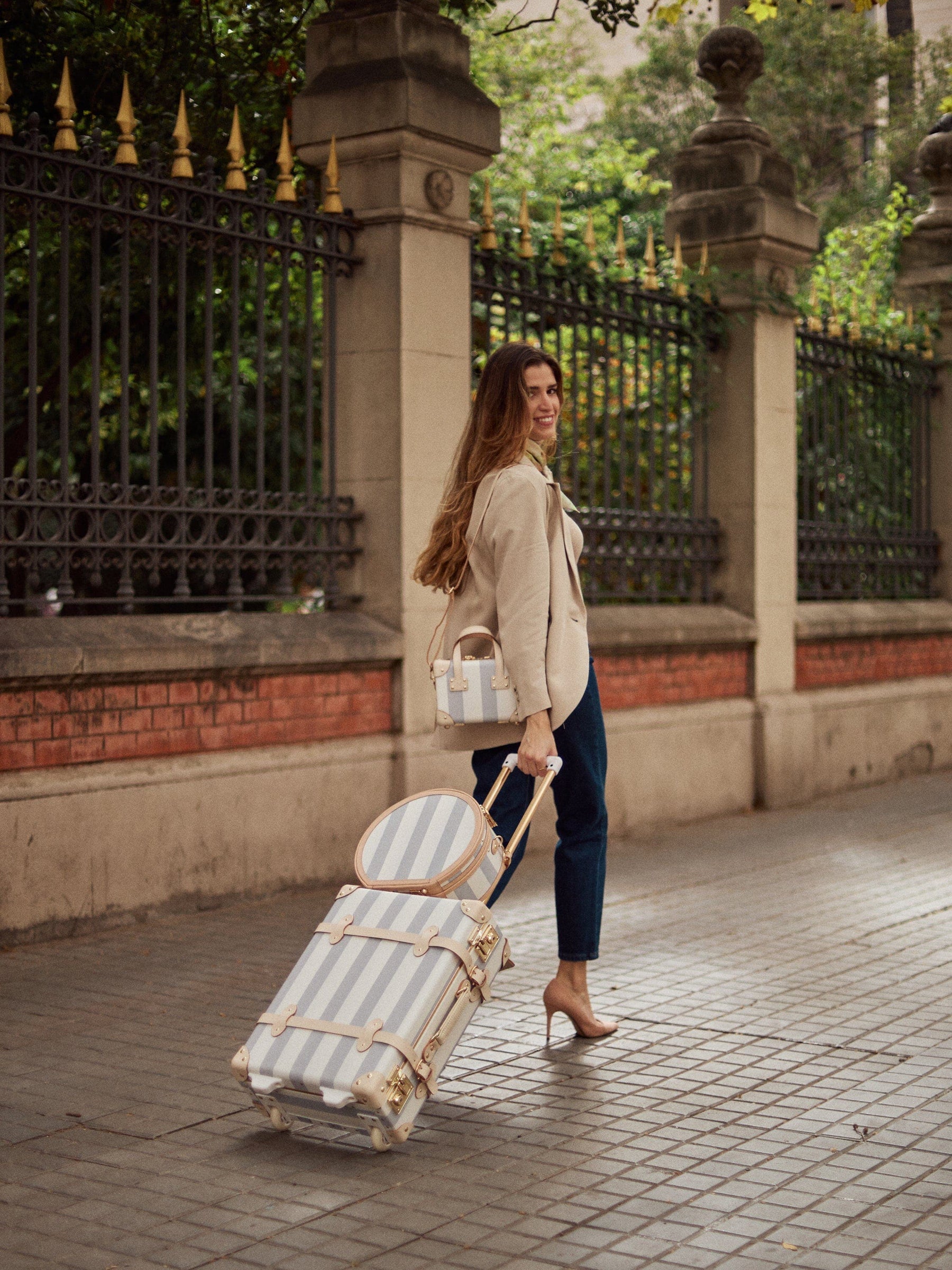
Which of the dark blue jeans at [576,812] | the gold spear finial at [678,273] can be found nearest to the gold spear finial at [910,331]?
the gold spear finial at [678,273]

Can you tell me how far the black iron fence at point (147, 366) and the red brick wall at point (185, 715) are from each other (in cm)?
34

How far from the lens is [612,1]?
841cm

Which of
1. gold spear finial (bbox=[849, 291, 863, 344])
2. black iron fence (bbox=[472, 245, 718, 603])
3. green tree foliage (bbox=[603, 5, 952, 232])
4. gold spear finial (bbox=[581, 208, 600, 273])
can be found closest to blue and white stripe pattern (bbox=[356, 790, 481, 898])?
black iron fence (bbox=[472, 245, 718, 603])

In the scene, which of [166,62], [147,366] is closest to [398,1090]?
[166,62]

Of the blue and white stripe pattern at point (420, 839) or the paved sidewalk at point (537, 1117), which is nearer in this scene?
the paved sidewalk at point (537, 1117)

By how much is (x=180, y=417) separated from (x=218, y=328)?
306 centimetres

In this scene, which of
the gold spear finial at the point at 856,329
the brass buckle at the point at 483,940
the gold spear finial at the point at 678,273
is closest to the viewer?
the brass buckle at the point at 483,940

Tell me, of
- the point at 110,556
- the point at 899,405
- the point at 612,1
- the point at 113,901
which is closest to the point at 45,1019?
the point at 113,901

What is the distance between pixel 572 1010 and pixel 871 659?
712cm

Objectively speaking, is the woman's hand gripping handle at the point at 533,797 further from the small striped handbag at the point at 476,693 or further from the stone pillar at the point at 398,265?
the stone pillar at the point at 398,265

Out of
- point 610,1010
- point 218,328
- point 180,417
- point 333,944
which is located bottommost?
point 610,1010

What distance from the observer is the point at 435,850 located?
12.7 ft

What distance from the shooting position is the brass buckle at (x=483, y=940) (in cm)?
371

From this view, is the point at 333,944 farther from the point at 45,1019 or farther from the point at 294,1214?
the point at 45,1019
